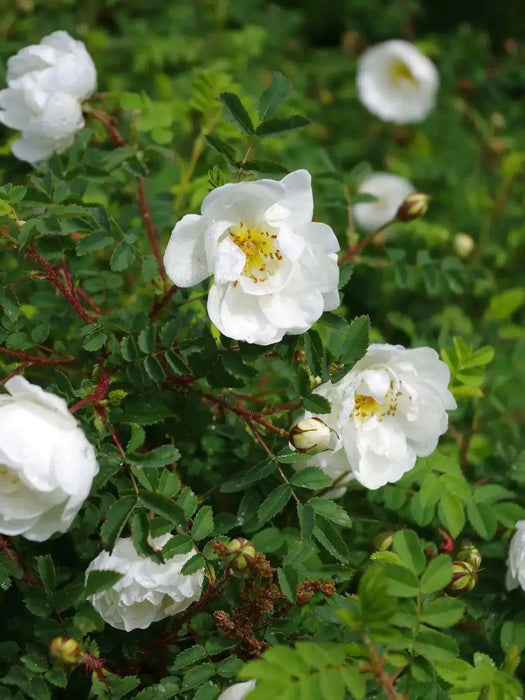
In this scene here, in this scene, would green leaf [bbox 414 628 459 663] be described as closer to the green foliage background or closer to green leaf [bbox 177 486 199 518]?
the green foliage background

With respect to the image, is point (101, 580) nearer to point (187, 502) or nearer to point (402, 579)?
point (187, 502)

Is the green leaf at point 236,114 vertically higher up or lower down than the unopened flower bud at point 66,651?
higher up

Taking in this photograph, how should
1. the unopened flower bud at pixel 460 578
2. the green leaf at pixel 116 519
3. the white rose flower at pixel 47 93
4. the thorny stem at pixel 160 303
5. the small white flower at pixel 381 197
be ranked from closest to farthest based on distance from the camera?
the green leaf at pixel 116 519 → the unopened flower bud at pixel 460 578 → the thorny stem at pixel 160 303 → the white rose flower at pixel 47 93 → the small white flower at pixel 381 197

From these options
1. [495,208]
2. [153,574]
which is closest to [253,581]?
[153,574]

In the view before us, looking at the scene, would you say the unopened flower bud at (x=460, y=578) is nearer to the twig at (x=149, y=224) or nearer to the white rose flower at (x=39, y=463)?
the white rose flower at (x=39, y=463)

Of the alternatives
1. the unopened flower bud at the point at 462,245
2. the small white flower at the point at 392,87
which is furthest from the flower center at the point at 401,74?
the unopened flower bud at the point at 462,245

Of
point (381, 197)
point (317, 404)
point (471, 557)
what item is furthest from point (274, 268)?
point (381, 197)

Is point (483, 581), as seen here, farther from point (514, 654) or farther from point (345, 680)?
point (345, 680)
